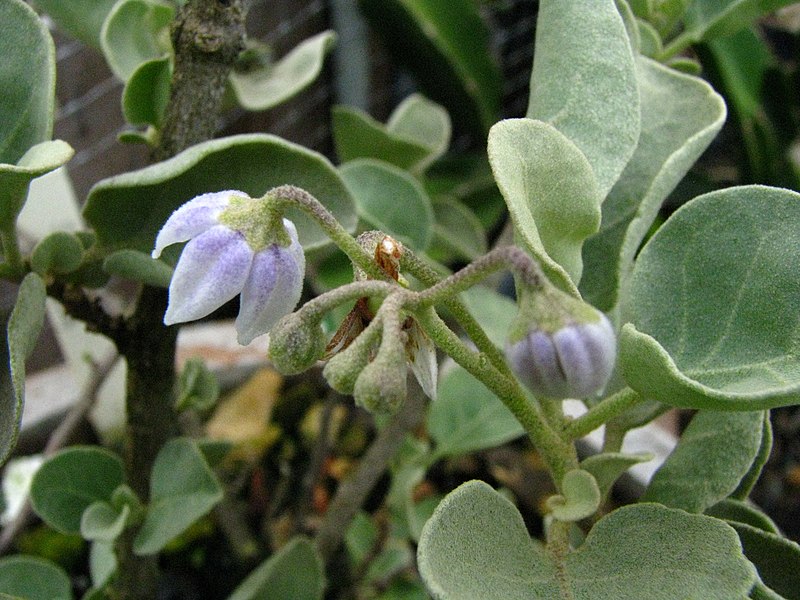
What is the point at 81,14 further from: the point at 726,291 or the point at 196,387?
the point at 726,291

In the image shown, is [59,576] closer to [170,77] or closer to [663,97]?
[170,77]

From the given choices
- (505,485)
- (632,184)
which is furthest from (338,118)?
(505,485)

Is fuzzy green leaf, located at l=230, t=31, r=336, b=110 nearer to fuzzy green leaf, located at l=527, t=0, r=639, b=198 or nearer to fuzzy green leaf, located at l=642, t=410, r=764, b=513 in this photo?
fuzzy green leaf, located at l=527, t=0, r=639, b=198

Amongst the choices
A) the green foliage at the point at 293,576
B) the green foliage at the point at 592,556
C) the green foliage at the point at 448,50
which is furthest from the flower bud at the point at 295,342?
the green foliage at the point at 448,50

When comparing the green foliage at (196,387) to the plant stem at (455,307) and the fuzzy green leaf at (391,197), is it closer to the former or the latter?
the fuzzy green leaf at (391,197)

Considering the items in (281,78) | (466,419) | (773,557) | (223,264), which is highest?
(223,264)

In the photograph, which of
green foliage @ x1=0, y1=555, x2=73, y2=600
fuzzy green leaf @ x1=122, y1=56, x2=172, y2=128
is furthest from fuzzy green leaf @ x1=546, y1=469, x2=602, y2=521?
green foliage @ x1=0, y1=555, x2=73, y2=600

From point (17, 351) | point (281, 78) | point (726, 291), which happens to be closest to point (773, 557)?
point (726, 291)
